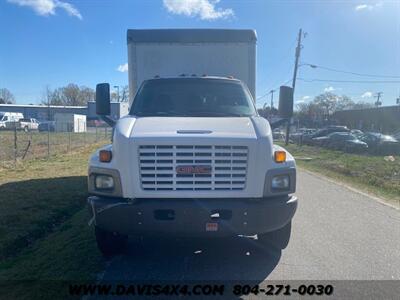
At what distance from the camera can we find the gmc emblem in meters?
3.75

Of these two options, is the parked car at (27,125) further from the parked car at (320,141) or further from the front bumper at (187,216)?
the front bumper at (187,216)

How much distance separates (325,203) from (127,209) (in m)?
5.87

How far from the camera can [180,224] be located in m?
3.64

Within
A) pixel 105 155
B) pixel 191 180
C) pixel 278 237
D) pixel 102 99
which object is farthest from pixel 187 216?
pixel 102 99

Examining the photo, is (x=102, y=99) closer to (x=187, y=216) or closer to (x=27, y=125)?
(x=187, y=216)

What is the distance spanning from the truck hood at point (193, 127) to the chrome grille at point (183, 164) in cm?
16

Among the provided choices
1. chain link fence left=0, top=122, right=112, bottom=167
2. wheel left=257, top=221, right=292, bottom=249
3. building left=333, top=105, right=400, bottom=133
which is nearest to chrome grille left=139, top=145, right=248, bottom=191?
wheel left=257, top=221, right=292, bottom=249

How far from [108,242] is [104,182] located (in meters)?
1.01

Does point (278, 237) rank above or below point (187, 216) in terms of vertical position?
below

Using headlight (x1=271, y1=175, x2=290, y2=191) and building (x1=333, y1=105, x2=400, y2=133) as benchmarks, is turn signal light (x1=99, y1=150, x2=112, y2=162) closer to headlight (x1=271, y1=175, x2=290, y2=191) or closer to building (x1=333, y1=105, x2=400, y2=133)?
headlight (x1=271, y1=175, x2=290, y2=191)

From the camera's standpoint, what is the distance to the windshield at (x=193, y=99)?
4.96 metres

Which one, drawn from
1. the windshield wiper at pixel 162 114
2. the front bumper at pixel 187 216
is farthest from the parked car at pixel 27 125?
the front bumper at pixel 187 216

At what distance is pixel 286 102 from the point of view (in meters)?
5.33

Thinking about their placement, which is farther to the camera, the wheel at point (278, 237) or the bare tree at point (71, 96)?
the bare tree at point (71, 96)
